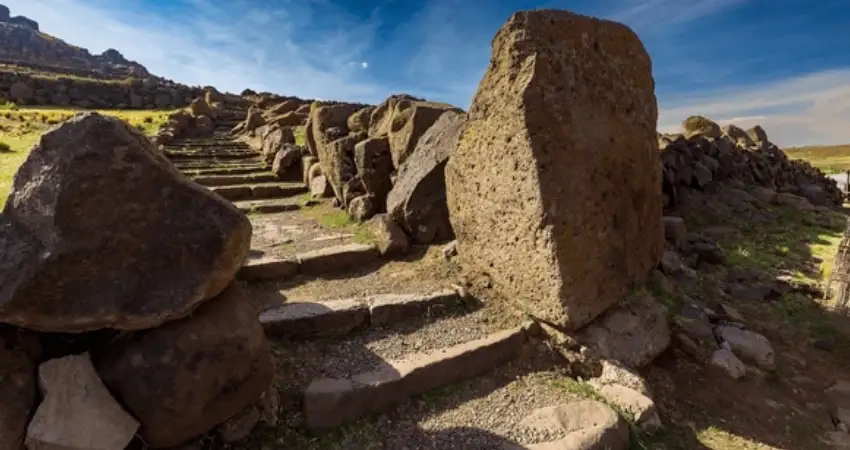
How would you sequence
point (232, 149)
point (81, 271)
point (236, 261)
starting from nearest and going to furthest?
point (81, 271) < point (236, 261) < point (232, 149)

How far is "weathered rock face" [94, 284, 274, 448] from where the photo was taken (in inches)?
105

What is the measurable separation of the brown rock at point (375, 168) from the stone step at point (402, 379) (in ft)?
10.2

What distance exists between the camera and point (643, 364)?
14.0 ft

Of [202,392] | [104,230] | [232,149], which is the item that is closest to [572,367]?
[202,392]

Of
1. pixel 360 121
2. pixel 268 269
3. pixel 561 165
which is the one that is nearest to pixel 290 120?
pixel 360 121

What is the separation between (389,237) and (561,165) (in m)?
2.26

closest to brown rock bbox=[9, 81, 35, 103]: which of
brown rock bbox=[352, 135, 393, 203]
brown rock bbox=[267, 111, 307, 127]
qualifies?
brown rock bbox=[267, 111, 307, 127]

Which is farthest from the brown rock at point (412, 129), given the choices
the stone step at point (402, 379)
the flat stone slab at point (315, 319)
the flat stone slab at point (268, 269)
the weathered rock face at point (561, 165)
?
the stone step at point (402, 379)

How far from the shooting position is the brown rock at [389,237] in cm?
560

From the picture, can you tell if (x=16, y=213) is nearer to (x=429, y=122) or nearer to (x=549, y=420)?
(x=549, y=420)

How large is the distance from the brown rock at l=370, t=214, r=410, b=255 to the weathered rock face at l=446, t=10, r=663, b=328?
981 millimetres

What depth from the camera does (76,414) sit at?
8.21 ft

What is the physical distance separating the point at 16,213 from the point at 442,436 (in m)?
2.70

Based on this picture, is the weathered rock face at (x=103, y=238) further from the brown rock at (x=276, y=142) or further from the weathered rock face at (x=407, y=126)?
the brown rock at (x=276, y=142)
